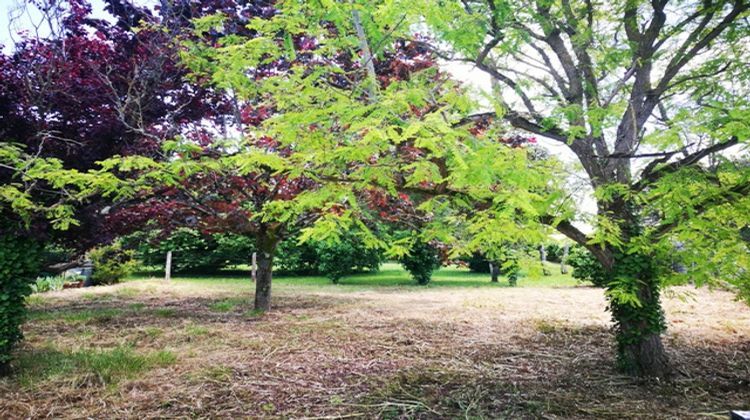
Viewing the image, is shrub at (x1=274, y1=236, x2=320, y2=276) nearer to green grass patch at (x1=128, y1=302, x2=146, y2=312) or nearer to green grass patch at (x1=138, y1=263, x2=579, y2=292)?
green grass patch at (x1=138, y1=263, x2=579, y2=292)

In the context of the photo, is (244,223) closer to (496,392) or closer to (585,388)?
(496,392)

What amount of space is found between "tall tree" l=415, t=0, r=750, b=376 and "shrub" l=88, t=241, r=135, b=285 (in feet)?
39.3

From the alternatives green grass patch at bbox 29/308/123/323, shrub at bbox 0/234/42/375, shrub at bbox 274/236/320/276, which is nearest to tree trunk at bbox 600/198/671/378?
shrub at bbox 0/234/42/375

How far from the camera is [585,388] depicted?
367 cm

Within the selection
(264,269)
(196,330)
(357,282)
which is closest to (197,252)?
(357,282)

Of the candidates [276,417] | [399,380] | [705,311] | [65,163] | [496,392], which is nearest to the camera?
[276,417]

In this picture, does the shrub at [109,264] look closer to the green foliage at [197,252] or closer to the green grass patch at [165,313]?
the green foliage at [197,252]

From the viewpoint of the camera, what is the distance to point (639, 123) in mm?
4121

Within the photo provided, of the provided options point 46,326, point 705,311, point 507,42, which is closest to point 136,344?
point 46,326

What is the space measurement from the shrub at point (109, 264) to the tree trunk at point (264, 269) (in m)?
6.61

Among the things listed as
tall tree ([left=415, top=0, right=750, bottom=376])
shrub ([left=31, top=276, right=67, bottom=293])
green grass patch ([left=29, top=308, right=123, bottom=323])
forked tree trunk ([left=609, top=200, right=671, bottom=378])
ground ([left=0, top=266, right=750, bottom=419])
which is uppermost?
tall tree ([left=415, top=0, right=750, bottom=376])

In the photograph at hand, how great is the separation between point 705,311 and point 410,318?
6033 millimetres

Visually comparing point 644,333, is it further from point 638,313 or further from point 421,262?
point 421,262

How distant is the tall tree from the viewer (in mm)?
3184
